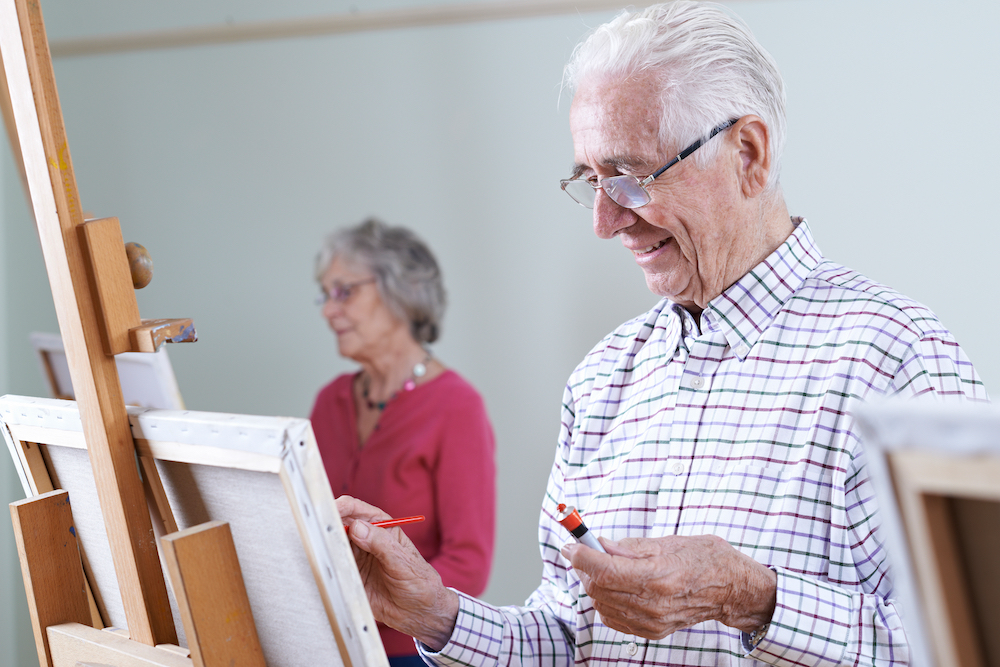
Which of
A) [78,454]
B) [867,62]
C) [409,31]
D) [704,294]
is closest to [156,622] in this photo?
[78,454]

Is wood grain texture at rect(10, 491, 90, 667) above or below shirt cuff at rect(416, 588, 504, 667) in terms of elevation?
above

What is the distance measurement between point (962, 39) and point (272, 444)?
6.80ft

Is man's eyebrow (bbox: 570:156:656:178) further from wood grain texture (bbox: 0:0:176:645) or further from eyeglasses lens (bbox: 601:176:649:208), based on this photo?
wood grain texture (bbox: 0:0:176:645)

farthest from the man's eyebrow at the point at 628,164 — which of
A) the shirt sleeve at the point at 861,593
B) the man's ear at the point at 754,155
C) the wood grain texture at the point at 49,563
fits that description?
the wood grain texture at the point at 49,563

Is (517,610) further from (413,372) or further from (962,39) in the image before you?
(962,39)

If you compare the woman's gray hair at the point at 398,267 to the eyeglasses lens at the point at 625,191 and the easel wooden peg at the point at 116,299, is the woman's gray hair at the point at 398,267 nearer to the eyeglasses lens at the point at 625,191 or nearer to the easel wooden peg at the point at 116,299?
the eyeglasses lens at the point at 625,191

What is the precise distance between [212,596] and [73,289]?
37 centimetres

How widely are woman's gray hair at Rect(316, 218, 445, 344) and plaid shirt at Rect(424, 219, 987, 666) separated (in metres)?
1.34

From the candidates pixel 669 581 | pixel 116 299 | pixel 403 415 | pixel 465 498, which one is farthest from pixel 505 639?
pixel 403 415

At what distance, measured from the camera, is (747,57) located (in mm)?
1129

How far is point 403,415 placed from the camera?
7.82 ft

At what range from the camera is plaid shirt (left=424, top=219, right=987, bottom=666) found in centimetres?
95

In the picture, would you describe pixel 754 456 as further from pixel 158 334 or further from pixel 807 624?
pixel 158 334

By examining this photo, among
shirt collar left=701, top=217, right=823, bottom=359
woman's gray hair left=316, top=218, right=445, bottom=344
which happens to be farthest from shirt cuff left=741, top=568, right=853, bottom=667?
woman's gray hair left=316, top=218, right=445, bottom=344
